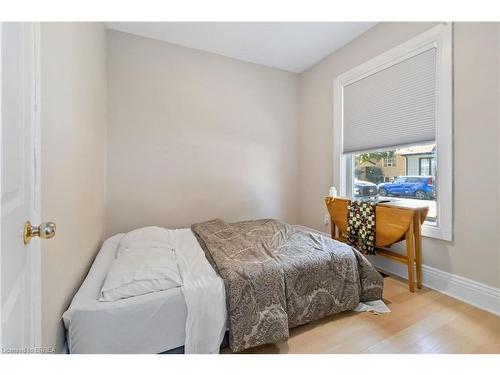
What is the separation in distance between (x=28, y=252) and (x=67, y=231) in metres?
0.63

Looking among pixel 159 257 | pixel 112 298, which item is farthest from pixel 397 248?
pixel 112 298

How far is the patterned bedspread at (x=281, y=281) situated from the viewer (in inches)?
51.1

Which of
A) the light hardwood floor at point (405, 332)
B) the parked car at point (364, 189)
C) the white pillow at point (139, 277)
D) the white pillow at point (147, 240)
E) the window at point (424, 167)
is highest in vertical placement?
the window at point (424, 167)

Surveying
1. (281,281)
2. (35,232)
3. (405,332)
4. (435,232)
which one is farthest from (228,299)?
(435,232)

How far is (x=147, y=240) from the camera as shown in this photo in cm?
194

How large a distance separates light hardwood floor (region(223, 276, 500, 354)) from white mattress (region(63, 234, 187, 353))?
0.41 meters

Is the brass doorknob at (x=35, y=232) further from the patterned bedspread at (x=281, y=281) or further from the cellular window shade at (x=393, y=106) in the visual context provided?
the cellular window shade at (x=393, y=106)

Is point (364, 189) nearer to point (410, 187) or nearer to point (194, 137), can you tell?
point (410, 187)

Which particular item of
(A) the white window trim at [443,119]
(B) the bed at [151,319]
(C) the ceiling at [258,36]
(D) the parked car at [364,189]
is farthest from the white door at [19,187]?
(D) the parked car at [364,189]

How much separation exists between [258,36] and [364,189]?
→ 2268 mm

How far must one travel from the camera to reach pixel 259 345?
4.45 ft

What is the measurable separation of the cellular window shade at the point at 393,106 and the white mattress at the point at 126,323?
2.49 meters

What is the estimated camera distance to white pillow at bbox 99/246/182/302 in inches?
47.6
